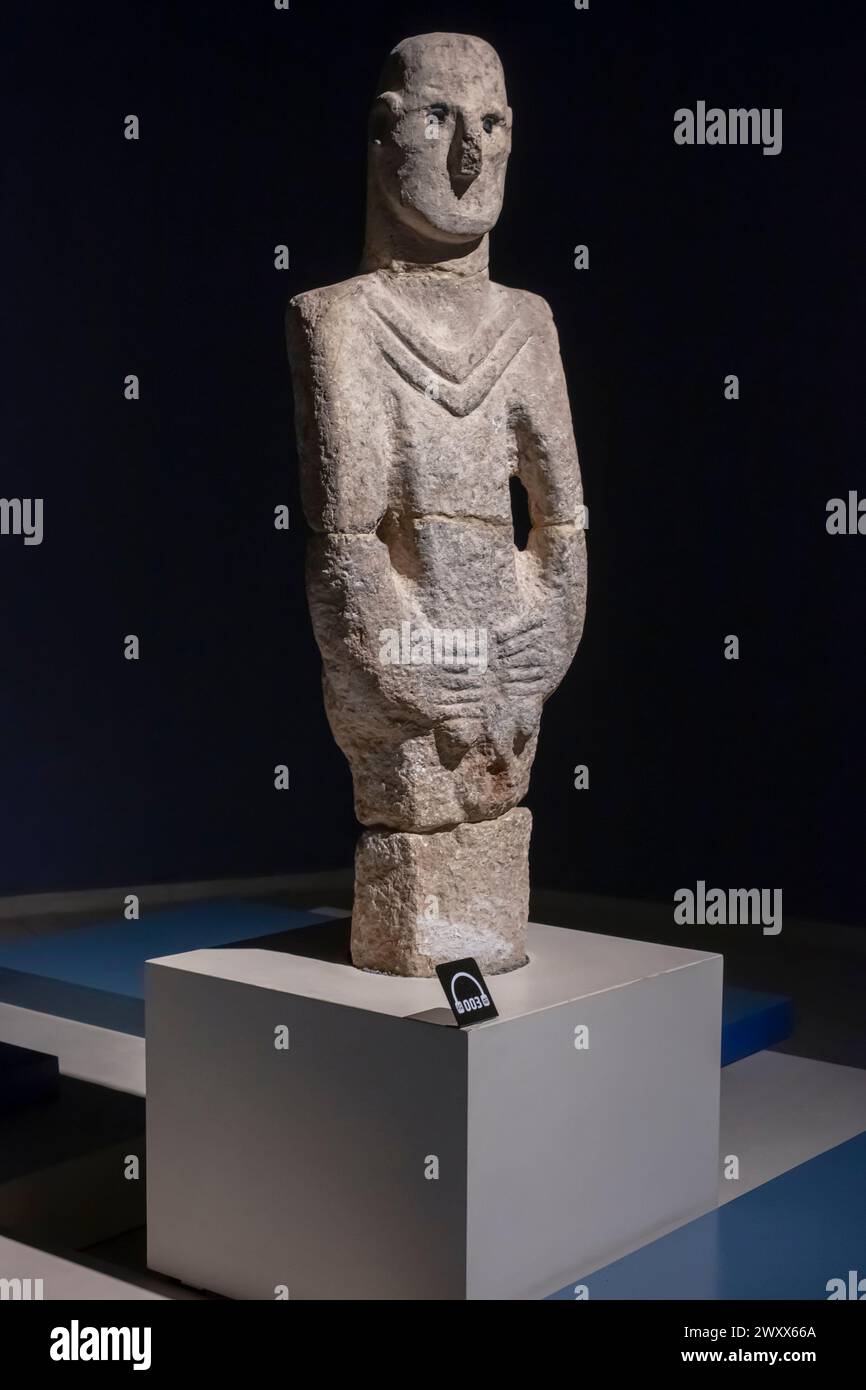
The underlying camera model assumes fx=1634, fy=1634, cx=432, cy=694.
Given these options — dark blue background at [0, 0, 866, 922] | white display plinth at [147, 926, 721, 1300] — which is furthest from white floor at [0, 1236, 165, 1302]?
dark blue background at [0, 0, 866, 922]

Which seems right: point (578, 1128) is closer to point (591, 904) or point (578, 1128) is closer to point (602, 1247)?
point (602, 1247)

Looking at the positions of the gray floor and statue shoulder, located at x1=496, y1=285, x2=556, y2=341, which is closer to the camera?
statue shoulder, located at x1=496, y1=285, x2=556, y2=341

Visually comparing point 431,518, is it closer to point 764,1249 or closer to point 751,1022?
point 764,1249

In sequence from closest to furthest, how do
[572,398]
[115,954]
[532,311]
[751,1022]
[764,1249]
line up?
[764,1249] → [532,311] → [751,1022] → [115,954] → [572,398]

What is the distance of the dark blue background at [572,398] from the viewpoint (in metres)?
7.25

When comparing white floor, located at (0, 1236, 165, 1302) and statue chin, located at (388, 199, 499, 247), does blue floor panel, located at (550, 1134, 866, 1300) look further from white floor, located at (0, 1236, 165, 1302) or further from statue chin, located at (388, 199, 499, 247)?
statue chin, located at (388, 199, 499, 247)

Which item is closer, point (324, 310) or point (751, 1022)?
point (324, 310)

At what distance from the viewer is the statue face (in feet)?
13.2

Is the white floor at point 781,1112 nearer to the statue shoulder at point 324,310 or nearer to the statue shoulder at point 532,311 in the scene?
the statue shoulder at point 532,311

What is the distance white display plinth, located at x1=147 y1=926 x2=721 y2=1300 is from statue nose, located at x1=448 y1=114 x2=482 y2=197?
201cm

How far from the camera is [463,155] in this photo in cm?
404

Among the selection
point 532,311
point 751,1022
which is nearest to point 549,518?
point 532,311

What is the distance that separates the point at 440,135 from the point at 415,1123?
7.79ft

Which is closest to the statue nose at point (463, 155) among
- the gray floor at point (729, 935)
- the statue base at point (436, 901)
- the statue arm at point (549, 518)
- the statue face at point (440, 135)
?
the statue face at point (440, 135)
